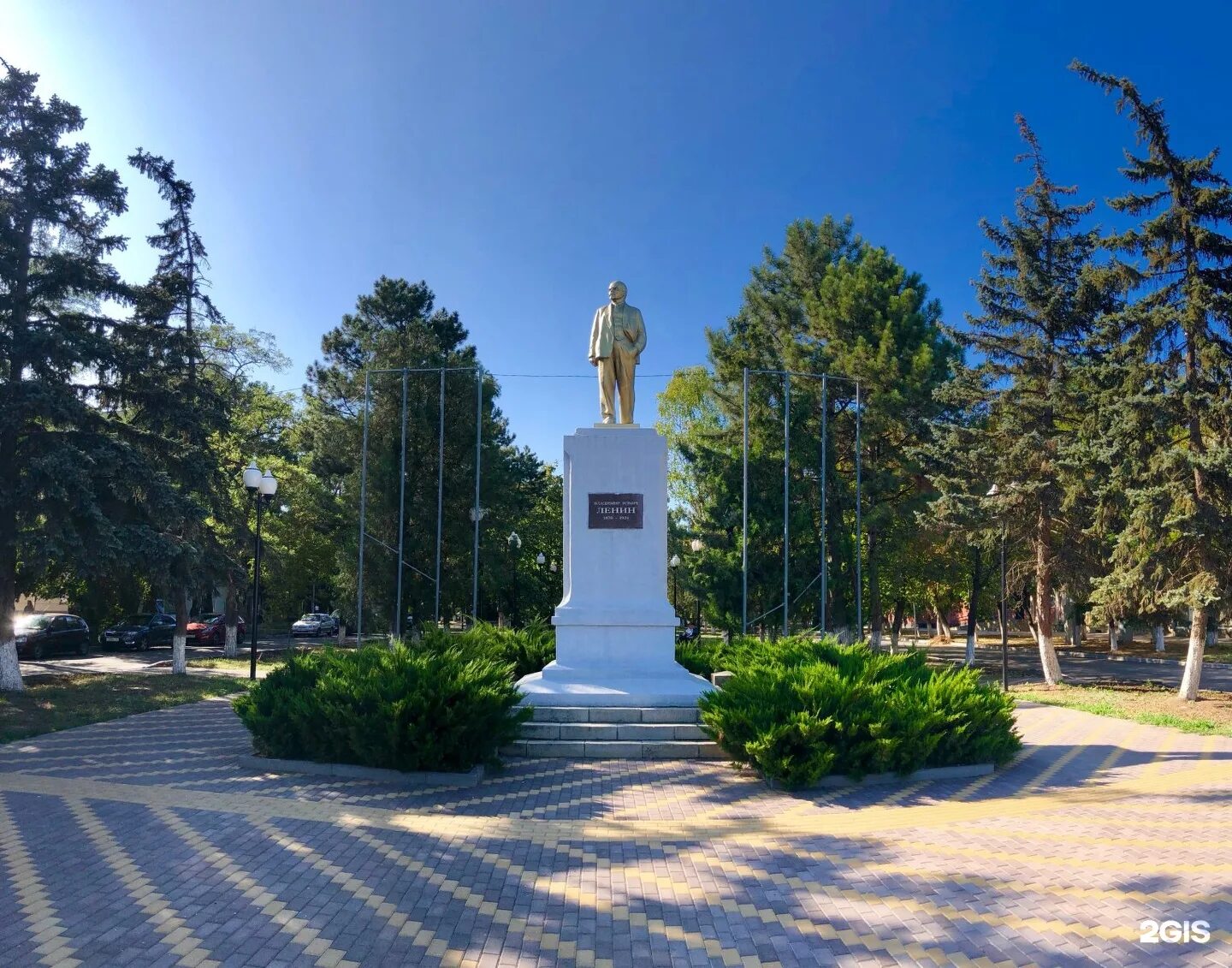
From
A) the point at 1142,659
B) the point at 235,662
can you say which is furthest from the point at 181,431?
the point at 1142,659

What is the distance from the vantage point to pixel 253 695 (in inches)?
379

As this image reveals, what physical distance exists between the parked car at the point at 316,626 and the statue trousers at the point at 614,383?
1240 inches

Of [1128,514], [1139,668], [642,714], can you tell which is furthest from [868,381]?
[642,714]

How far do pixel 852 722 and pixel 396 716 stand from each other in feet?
15.3

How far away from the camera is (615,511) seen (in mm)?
12461

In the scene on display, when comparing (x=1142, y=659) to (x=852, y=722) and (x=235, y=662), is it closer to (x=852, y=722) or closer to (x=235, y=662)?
(x=852, y=722)

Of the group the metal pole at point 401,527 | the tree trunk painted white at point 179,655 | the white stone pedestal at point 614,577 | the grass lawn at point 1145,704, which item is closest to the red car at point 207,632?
the metal pole at point 401,527

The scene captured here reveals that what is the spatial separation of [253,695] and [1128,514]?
16765mm

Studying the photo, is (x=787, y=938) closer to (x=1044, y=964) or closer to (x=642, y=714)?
(x=1044, y=964)

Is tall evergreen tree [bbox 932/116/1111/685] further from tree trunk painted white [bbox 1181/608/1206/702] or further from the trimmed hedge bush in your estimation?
the trimmed hedge bush

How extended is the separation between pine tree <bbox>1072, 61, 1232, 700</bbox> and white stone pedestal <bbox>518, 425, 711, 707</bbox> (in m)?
9.96

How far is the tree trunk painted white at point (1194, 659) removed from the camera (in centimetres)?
1589

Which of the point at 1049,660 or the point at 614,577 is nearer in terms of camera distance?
the point at 614,577

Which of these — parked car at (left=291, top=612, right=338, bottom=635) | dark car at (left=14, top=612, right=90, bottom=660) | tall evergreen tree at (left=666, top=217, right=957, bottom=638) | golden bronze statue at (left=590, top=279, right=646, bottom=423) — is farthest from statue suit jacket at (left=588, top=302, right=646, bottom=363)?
parked car at (left=291, top=612, right=338, bottom=635)
